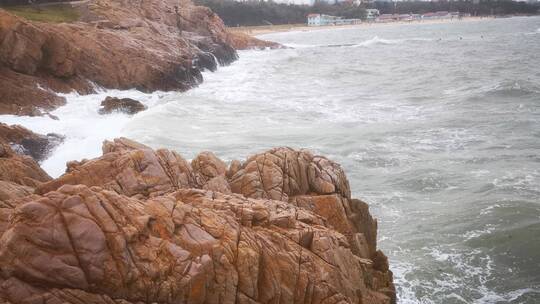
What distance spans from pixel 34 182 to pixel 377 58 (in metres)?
65.5

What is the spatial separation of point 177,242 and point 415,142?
1988 cm

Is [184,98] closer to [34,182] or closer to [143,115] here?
[143,115]

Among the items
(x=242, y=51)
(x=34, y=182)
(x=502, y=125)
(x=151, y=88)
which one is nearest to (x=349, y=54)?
(x=242, y=51)

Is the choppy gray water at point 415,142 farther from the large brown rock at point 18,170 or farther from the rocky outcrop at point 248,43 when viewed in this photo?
the rocky outcrop at point 248,43

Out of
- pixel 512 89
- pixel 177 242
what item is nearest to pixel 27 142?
pixel 177 242

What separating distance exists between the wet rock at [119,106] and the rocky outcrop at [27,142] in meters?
8.60

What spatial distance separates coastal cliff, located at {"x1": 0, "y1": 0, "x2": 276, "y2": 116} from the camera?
31.6m

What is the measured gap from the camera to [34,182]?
47.2 ft

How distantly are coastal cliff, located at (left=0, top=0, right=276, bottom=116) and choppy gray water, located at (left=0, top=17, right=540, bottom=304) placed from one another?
1.94 meters

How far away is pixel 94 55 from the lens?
3884cm

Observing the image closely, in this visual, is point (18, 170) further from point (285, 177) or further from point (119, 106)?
point (119, 106)

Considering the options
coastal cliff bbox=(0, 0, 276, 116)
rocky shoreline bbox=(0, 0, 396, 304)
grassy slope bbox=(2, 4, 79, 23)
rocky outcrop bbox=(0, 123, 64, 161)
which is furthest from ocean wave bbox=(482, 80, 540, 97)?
grassy slope bbox=(2, 4, 79, 23)

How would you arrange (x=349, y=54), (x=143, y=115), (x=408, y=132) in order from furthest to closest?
(x=349, y=54) < (x=143, y=115) < (x=408, y=132)

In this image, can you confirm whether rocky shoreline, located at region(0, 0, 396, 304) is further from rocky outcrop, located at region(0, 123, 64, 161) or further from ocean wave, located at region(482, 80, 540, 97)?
ocean wave, located at region(482, 80, 540, 97)
